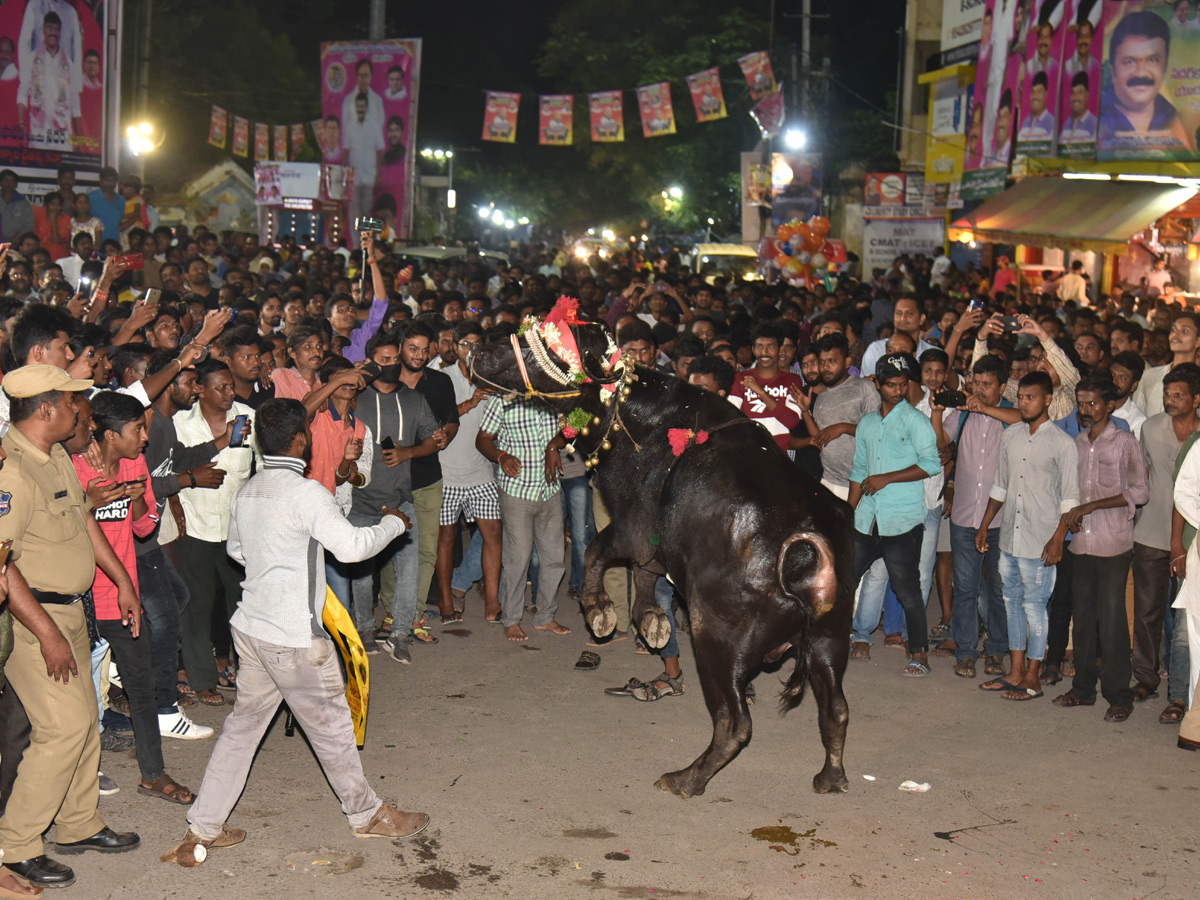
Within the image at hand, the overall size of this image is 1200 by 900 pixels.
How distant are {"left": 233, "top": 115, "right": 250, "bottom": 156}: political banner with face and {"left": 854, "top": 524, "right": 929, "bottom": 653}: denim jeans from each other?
26.2 m

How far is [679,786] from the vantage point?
605 centimetres

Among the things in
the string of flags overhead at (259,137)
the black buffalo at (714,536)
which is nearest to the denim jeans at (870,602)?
the black buffalo at (714,536)

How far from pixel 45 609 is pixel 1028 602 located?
5.68 metres

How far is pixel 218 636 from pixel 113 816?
2.16 meters

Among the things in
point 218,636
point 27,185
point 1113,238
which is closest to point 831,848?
point 218,636

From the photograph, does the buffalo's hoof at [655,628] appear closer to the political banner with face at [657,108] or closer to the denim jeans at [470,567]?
the denim jeans at [470,567]

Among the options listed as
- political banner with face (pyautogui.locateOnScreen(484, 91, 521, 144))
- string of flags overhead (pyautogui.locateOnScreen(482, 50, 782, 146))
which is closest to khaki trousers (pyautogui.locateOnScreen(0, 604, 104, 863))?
string of flags overhead (pyautogui.locateOnScreen(482, 50, 782, 146))

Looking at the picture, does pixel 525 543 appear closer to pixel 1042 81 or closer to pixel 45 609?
pixel 45 609

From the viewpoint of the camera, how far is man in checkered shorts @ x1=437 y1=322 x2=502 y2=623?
9047mm

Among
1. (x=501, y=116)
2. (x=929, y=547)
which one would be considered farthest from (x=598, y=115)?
(x=929, y=547)

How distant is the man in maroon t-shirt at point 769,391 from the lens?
8867 mm

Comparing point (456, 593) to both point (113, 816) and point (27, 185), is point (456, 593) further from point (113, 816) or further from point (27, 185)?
point (27, 185)

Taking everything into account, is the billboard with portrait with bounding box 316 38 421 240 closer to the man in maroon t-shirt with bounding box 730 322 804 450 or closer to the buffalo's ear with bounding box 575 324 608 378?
the man in maroon t-shirt with bounding box 730 322 804 450

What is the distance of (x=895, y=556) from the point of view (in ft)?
26.6
